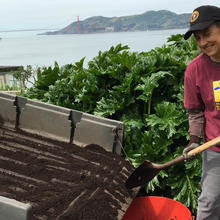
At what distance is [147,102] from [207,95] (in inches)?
50.4

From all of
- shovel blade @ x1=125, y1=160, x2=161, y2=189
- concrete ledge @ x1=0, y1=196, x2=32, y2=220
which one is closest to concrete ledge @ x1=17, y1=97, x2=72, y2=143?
shovel blade @ x1=125, y1=160, x2=161, y2=189

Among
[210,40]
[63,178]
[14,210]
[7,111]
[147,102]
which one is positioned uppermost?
[210,40]

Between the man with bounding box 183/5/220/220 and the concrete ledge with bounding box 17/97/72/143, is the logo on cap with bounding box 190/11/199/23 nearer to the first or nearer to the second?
the man with bounding box 183/5/220/220

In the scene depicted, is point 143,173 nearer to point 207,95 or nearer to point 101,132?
point 101,132

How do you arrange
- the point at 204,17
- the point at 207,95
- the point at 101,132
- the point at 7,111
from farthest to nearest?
the point at 7,111, the point at 101,132, the point at 207,95, the point at 204,17

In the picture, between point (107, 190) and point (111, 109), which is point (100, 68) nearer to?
point (111, 109)

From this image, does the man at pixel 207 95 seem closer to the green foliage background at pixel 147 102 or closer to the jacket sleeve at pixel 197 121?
the jacket sleeve at pixel 197 121

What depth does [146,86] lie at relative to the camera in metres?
3.40

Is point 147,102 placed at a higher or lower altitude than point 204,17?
lower

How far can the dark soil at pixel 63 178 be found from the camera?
8.23ft

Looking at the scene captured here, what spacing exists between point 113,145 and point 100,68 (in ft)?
3.86

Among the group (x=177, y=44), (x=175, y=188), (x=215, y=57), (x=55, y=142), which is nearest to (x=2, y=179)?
(x=55, y=142)

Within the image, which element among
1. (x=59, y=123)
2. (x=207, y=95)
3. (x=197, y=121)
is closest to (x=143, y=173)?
(x=197, y=121)

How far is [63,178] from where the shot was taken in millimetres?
3014
